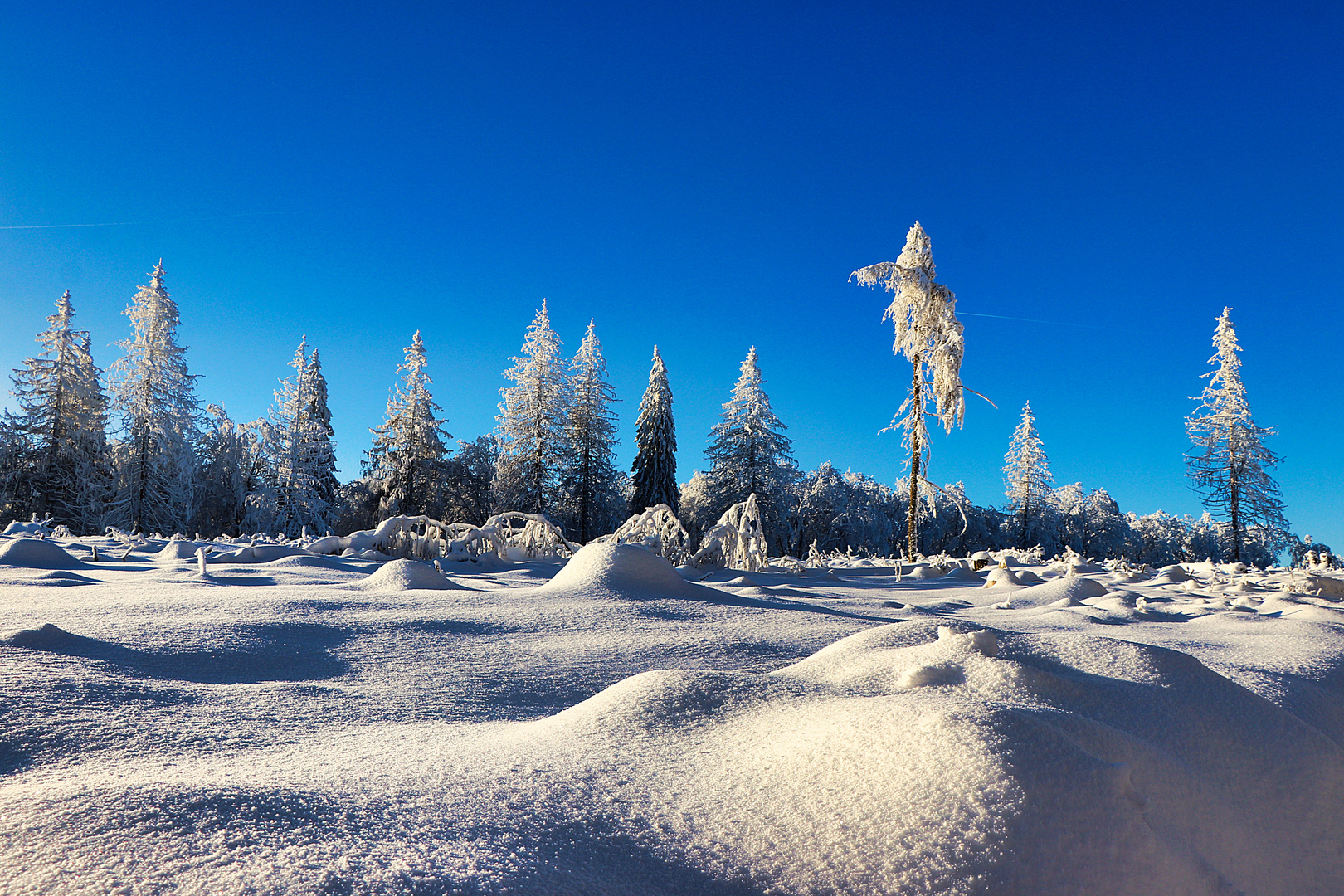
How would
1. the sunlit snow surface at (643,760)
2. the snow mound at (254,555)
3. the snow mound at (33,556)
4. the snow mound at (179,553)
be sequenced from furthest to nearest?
1. the snow mound at (179,553)
2. the snow mound at (254,555)
3. the snow mound at (33,556)
4. the sunlit snow surface at (643,760)

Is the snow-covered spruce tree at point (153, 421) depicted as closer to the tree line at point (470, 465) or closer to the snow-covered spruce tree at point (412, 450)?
the tree line at point (470, 465)

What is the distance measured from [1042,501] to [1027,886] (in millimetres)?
36047

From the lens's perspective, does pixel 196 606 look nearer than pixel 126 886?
No

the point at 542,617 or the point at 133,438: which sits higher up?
the point at 133,438

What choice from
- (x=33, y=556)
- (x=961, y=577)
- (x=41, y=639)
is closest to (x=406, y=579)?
(x=41, y=639)

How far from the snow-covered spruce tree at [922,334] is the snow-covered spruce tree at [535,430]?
51.1 ft

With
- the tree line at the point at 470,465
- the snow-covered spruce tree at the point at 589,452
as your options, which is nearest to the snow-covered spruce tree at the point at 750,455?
the tree line at the point at 470,465

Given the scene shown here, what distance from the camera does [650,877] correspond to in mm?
989

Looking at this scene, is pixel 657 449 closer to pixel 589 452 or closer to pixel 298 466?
pixel 589 452

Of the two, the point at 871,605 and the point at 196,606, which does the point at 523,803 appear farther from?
the point at 871,605

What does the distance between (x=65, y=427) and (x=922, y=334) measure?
80.5 feet

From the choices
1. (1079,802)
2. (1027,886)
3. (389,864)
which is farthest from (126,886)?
(1079,802)

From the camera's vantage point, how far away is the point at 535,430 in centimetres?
2492

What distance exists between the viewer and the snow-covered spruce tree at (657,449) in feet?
83.3
